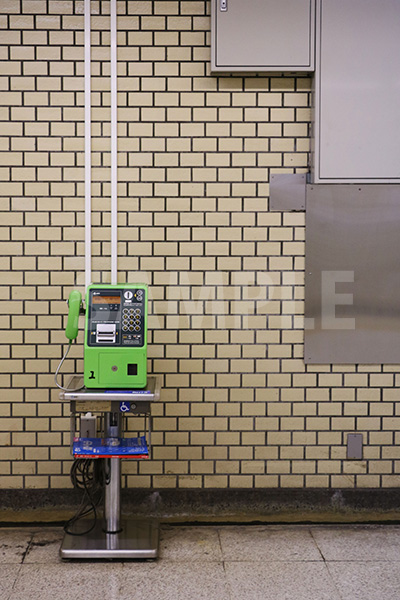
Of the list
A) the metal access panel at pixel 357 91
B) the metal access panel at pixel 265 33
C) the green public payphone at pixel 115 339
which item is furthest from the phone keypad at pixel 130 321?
the metal access panel at pixel 265 33

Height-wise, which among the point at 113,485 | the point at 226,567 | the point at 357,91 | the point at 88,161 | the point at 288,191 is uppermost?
the point at 357,91

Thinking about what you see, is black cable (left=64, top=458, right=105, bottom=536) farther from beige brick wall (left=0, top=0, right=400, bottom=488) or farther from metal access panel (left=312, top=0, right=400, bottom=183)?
metal access panel (left=312, top=0, right=400, bottom=183)

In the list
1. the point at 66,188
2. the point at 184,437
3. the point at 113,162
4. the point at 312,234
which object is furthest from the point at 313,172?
the point at 184,437

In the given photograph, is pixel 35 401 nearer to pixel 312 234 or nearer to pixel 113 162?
pixel 113 162

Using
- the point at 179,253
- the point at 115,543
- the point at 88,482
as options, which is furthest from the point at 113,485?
the point at 179,253

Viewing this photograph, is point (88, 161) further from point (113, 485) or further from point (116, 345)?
point (113, 485)

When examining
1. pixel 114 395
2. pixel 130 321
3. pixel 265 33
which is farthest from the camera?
pixel 265 33

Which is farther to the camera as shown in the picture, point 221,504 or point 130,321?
point 221,504

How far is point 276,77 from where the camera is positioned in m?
4.30

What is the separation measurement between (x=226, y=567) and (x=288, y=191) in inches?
92.4

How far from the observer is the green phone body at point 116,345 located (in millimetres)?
3672

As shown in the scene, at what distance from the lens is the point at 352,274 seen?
4.36 m

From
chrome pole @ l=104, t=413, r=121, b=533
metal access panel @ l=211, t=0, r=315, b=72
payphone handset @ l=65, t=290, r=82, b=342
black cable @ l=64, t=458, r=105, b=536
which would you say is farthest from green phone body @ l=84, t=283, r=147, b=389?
metal access panel @ l=211, t=0, r=315, b=72

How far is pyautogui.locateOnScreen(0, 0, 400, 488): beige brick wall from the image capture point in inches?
168
